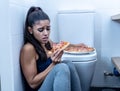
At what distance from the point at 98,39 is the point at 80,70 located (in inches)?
24.6

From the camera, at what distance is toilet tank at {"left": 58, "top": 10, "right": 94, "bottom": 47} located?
2.17 meters

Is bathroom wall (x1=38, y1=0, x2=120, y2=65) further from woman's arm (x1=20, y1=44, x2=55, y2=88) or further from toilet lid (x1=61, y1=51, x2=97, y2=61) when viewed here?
woman's arm (x1=20, y1=44, x2=55, y2=88)

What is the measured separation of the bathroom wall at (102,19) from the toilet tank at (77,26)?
11 centimetres

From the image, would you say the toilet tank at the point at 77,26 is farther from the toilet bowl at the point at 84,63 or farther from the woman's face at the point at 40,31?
the woman's face at the point at 40,31

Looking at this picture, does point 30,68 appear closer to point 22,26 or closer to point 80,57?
point 22,26

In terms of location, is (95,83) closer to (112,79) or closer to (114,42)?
(112,79)

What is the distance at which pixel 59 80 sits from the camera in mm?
1217

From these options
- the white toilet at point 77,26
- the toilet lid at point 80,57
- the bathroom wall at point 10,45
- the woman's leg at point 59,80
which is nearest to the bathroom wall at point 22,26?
the bathroom wall at point 10,45

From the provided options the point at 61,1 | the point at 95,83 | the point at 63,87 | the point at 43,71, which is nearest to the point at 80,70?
the point at 95,83

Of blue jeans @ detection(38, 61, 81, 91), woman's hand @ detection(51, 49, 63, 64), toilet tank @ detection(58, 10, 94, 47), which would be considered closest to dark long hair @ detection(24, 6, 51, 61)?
woman's hand @ detection(51, 49, 63, 64)

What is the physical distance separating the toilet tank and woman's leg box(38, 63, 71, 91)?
3.05 feet

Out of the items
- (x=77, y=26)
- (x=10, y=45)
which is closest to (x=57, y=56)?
Result: (x=10, y=45)

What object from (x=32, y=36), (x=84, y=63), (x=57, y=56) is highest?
(x=32, y=36)

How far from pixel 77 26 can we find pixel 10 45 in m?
1.04
